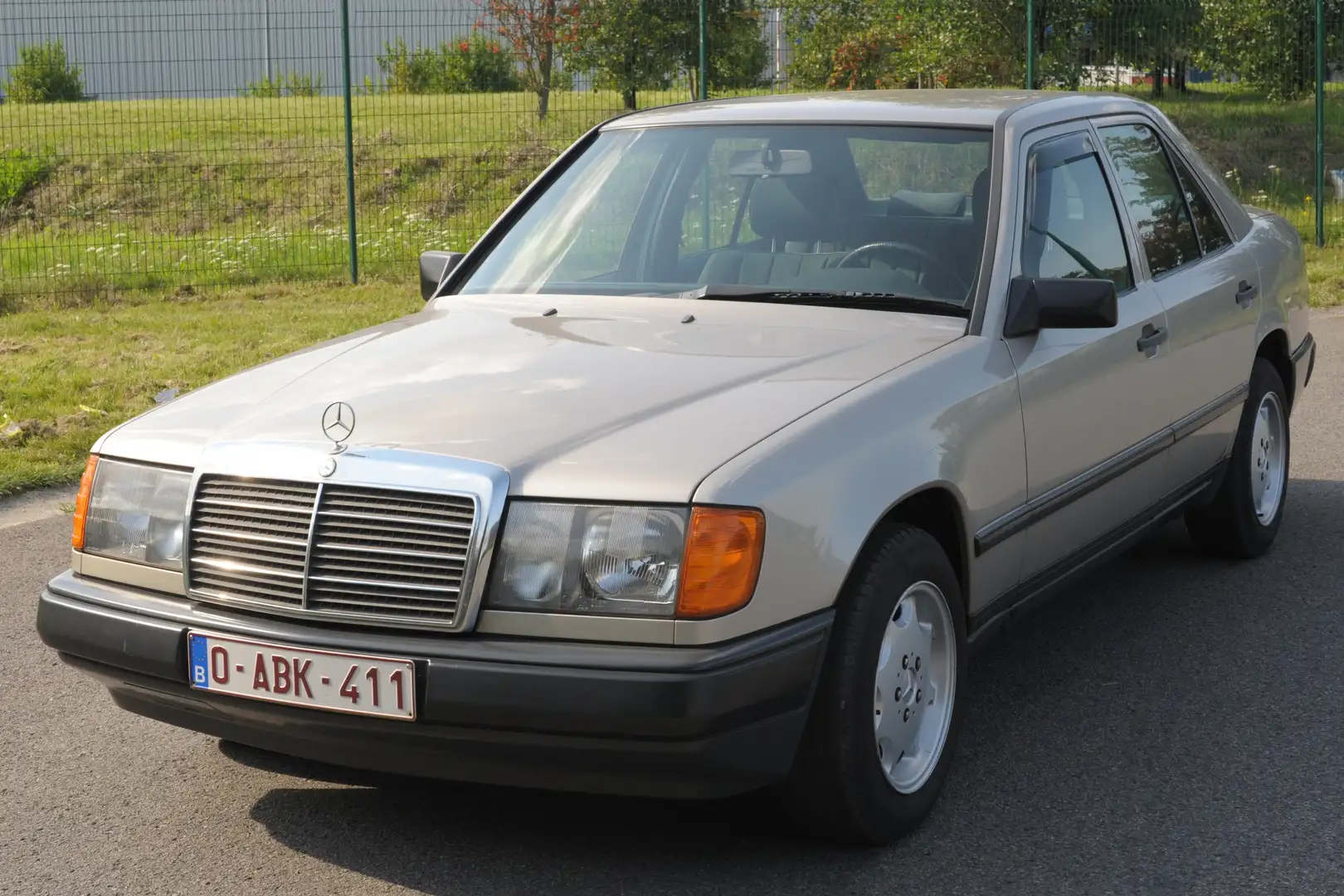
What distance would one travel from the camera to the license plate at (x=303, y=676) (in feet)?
10.4

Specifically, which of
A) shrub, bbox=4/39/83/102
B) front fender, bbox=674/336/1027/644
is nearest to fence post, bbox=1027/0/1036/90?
shrub, bbox=4/39/83/102

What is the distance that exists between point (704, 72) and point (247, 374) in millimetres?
10047

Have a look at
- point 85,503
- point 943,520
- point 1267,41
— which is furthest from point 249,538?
point 1267,41

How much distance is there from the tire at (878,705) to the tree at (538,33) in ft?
35.6

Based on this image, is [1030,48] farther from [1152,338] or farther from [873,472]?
[873,472]

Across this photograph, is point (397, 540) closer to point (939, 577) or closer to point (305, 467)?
point (305, 467)

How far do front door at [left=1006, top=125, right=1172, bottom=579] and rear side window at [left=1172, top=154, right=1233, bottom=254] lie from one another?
70 cm

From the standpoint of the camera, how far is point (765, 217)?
4656 millimetres

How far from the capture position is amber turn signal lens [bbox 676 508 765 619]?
311 cm

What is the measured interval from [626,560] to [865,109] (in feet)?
7.10

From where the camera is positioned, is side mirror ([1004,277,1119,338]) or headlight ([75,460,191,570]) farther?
side mirror ([1004,277,1119,338])

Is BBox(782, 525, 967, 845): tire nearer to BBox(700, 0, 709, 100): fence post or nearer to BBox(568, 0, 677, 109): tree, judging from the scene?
BBox(700, 0, 709, 100): fence post

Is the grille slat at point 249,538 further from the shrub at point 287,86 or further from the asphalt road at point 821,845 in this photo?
the shrub at point 287,86

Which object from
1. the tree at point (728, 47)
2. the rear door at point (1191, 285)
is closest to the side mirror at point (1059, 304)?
the rear door at point (1191, 285)
